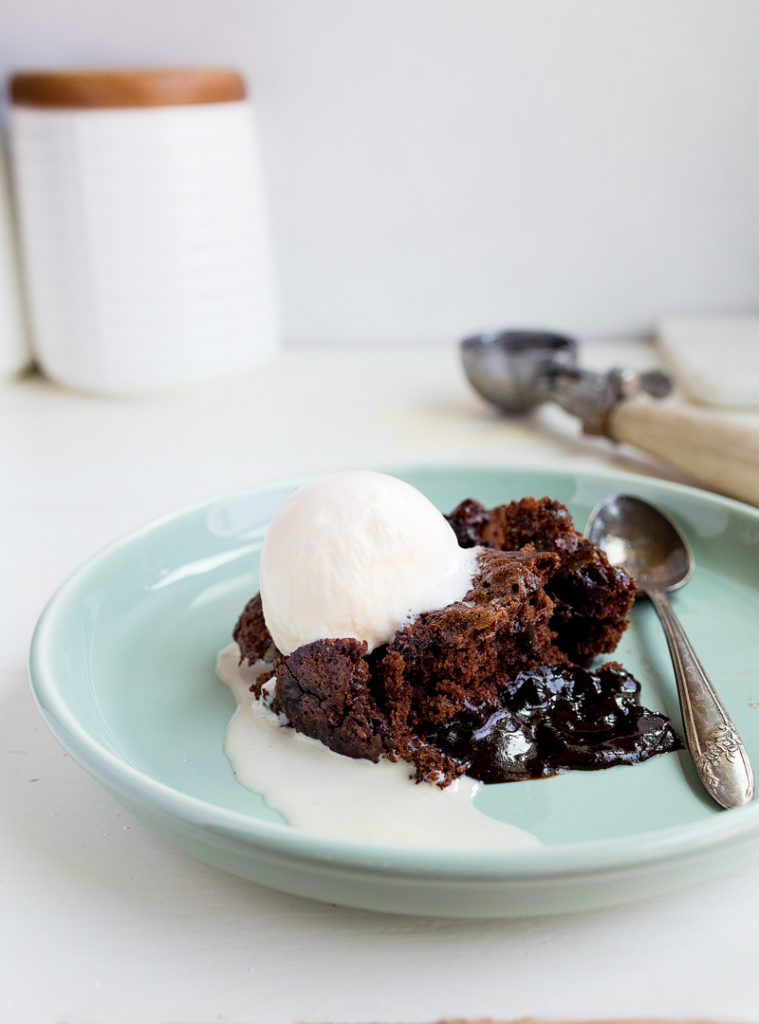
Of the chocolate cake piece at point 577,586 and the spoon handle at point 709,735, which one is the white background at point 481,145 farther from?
the spoon handle at point 709,735

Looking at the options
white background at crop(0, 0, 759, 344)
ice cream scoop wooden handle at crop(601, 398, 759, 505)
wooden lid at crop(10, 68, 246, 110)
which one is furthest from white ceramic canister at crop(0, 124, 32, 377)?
ice cream scoop wooden handle at crop(601, 398, 759, 505)

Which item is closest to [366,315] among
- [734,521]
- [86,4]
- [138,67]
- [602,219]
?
[602,219]

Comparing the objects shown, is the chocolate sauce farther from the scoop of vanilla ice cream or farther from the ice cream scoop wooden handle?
the ice cream scoop wooden handle

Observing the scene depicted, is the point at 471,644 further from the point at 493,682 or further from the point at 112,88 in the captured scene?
the point at 112,88

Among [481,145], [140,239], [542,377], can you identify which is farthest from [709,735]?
[481,145]

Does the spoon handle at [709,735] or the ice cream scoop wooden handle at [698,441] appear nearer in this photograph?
the spoon handle at [709,735]

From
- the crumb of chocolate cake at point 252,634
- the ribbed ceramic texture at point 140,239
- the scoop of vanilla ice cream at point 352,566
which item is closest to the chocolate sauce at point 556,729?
the scoop of vanilla ice cream at point 352,566

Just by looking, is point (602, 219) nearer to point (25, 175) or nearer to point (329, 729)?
point (25, 175)
